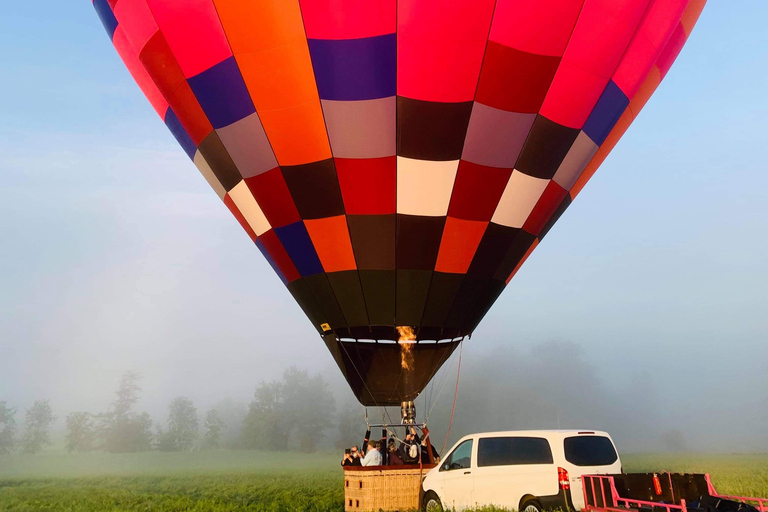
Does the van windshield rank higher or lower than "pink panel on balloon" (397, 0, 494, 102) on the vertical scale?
lower

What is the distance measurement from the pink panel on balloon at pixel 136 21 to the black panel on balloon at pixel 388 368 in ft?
19.0

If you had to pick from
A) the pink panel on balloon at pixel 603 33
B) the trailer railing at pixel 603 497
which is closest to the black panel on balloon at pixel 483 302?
the pink panel on balloon at pixel 603 33

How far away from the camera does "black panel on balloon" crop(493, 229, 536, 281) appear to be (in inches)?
400

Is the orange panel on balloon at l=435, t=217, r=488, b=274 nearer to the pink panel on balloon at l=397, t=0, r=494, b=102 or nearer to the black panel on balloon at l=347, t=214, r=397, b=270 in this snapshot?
the black panel on balloon at l=347, t=214, r=397, b=270

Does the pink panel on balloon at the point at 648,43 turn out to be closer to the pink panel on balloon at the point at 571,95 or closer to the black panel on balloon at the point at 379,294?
the pink panel on balloon at the point at 571,95

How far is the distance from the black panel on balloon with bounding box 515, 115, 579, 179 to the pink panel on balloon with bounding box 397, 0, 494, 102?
1.32m

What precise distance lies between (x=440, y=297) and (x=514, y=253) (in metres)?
1.60

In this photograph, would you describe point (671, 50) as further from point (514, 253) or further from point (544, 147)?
point (514, 253)

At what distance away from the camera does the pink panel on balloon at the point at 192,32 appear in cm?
857

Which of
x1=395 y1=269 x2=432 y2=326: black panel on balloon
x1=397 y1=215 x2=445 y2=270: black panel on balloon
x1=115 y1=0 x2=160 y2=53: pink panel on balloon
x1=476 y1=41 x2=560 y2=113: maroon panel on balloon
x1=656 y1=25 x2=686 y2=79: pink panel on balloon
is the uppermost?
x1=656 y1=25 x2=686 y2=79: pink panel on balloon

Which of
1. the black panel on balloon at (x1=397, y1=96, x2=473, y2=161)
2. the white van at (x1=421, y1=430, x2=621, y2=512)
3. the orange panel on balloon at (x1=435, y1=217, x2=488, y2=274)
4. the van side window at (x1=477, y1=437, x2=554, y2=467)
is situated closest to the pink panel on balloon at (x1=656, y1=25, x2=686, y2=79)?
the black panel on balloon at (x1=397, y1=96, x2=473, y2=161)

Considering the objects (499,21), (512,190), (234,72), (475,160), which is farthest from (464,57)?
(234,72)

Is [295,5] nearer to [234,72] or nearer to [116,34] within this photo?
[234,72]

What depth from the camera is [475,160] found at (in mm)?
9133
